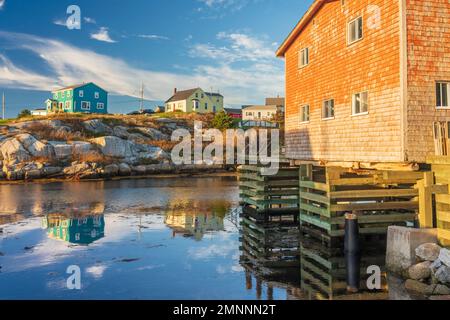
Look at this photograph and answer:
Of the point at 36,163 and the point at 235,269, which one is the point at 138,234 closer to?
the point at 235,269

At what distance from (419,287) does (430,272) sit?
1.91 feet

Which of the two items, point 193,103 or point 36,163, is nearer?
point 36,163

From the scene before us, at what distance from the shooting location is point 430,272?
10094 mm

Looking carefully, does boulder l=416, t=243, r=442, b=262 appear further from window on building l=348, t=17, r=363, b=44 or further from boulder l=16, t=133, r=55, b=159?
boulder l=16, t=133, r=55, b=159

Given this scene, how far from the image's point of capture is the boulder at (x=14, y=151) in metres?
45.7

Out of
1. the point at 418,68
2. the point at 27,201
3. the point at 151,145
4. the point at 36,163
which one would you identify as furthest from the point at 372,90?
the point at 151,145

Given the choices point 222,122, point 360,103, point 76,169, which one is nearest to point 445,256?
point 360,103

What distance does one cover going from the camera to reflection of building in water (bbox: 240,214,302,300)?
10.2 metres

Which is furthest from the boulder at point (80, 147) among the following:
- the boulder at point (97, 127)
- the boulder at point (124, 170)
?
the boulder at point (97, 127)

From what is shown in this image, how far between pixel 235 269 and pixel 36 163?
39.5 meters

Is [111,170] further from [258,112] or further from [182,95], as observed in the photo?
[258,112]

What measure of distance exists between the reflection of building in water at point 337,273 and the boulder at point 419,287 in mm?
548

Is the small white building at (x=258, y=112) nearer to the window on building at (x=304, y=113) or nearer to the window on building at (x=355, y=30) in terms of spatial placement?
the window on building at (x=304, y=113)

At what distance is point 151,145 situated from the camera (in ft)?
195
